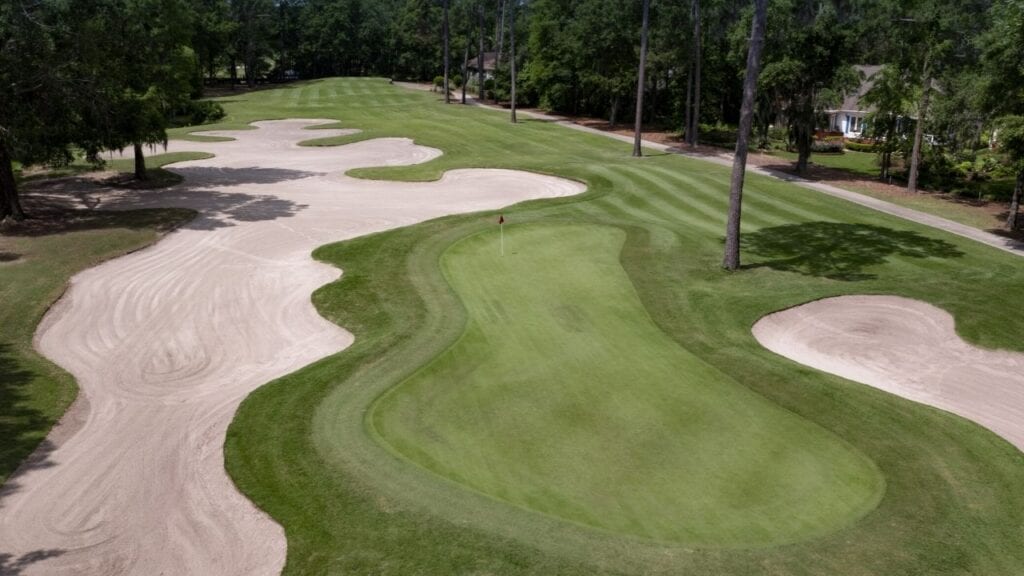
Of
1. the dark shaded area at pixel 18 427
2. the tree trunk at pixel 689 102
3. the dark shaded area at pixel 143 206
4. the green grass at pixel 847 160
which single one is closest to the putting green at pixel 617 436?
the dark shaded area at pixel 18 427

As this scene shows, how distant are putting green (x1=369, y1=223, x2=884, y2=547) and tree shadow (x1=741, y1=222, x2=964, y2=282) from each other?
27.6ft

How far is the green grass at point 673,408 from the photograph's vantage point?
31.3 ft

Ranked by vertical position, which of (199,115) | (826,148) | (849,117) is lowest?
(826,148)

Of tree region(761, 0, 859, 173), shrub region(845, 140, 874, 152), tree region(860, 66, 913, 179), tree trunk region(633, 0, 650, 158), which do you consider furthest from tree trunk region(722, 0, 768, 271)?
shrub region(845, 140, 874, 152)

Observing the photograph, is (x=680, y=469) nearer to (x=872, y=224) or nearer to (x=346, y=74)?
(x=872, y=224)

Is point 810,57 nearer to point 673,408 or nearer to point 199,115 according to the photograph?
point 673,408

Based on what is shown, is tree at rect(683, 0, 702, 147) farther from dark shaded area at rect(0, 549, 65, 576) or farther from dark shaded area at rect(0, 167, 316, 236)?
dark shaded area at rect(0, 549, 65, 576)

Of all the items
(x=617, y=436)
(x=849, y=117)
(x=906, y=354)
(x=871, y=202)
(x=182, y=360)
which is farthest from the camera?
(x=849, y=117)

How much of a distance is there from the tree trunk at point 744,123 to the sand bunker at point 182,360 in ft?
42.9

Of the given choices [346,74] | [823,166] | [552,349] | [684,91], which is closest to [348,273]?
[552,349]

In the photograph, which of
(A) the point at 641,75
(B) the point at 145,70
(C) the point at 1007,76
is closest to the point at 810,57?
(A) the point at 641,75

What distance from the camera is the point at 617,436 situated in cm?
1229

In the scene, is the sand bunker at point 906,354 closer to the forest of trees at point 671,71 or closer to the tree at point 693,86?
the forest of trees at point 671,71

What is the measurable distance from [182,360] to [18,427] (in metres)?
3.84
